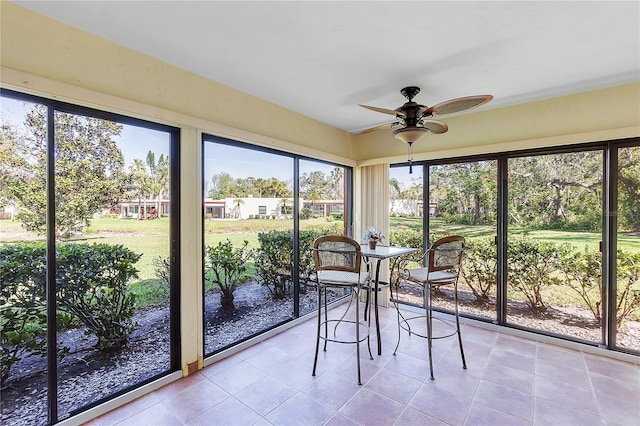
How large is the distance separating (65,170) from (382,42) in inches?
89.9

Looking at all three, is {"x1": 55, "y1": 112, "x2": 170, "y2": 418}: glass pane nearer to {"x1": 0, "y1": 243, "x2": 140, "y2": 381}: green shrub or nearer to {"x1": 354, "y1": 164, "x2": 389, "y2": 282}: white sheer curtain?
{"x1": 0, "y1": 243, "x2": 140, "y2": 381}: green shrub

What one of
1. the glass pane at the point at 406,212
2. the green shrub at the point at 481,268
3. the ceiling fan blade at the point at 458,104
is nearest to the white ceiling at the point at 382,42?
the ceiling fan blade at the point at 458,104

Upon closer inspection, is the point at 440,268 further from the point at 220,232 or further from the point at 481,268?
the point at 220,232

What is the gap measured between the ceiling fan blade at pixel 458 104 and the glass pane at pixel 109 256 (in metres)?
2.18

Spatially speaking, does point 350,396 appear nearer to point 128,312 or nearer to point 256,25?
point 128,312

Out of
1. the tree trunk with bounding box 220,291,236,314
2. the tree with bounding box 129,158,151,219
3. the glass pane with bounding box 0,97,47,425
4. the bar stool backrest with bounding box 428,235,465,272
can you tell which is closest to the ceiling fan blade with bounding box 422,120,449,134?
the bar stool backrest with bounding box 428,235,465,272

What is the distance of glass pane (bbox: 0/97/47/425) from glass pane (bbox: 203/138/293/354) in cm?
110

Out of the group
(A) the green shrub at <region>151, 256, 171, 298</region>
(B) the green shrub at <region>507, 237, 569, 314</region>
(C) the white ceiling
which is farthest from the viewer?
(B) the green shrub at <region>507, 237, 569, 314</region>

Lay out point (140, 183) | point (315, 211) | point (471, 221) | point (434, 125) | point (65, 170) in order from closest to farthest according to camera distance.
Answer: point (65, 170) < point (140, 183) < point (434, 125) < point (471, 221) < point (315, 211)

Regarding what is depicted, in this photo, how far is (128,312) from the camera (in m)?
2.15

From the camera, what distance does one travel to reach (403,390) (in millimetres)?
2193

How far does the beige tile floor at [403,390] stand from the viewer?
6.24 ft

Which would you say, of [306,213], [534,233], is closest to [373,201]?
[306,213]

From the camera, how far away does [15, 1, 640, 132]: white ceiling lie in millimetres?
1611
